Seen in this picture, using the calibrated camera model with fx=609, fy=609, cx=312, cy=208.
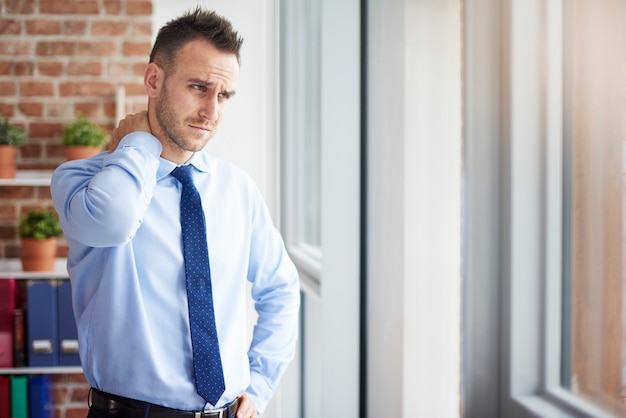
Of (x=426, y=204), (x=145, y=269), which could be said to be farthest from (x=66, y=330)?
(x=426, y=204)

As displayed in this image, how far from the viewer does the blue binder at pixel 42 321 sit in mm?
2871

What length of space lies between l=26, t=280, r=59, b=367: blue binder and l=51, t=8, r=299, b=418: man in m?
1.63

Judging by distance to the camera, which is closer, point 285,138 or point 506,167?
point 506,167

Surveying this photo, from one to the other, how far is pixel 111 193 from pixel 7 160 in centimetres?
204

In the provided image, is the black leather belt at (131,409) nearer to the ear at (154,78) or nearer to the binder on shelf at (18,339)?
the ear at (154,78)

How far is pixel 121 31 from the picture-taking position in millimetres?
3174

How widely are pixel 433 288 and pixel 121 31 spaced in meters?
2.52

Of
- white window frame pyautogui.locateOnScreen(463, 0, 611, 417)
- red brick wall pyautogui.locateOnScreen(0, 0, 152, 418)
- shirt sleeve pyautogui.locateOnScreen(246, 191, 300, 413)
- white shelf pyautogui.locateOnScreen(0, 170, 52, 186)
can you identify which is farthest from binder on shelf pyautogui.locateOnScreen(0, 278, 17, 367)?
white window frame pyautogui.locateOnScreen(463, 0, 611, 417)

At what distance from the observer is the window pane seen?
878 millimetres

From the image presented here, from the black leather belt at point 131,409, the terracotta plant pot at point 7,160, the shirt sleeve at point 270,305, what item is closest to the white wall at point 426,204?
the shirt sleeve at point 270,305

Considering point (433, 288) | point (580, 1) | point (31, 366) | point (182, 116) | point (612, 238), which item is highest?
point (580, 1)

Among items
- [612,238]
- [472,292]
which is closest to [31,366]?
[472,292]

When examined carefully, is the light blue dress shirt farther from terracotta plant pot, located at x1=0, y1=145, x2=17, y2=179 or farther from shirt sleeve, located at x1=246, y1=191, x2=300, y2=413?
terracotta plant pot, located at x1=0, y1=145, x2=17, y2=179

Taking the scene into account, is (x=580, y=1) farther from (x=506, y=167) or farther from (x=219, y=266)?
(x=219, y=266)
